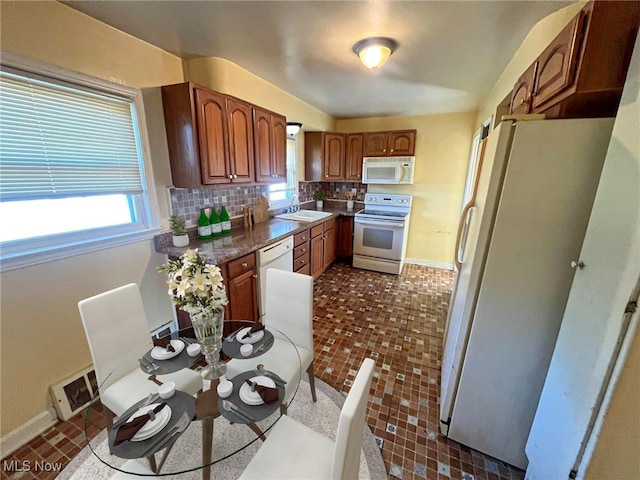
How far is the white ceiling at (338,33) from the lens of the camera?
4.80ft

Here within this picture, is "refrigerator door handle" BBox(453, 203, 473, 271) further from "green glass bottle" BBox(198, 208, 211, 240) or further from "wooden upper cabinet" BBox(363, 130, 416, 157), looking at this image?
"wooden upper cabinet" BBox(363, 130, 416, 157)

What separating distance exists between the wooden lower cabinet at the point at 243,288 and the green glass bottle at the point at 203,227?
1.72 ft

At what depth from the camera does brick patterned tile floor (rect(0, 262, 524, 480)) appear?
1405mm

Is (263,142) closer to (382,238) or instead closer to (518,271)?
(382,238)

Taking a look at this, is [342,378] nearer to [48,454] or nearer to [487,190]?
[487,190]

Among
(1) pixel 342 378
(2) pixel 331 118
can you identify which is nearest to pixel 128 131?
(1) pixel 342 378

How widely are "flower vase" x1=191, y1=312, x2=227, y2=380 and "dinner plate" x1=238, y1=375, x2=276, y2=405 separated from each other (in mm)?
253

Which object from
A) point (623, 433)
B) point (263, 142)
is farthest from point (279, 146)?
point (623, 433)

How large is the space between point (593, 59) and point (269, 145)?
2471 mm

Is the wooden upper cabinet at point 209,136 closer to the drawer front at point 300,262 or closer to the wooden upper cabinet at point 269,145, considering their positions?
the wooden upper cabinet at point 269,145

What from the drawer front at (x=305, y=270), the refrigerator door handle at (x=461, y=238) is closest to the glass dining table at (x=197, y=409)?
the refrigerator door handle at (x=461, y=238)

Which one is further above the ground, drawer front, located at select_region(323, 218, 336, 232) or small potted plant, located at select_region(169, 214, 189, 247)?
small potted plant, located at select_region(169, 214, 189, 247)

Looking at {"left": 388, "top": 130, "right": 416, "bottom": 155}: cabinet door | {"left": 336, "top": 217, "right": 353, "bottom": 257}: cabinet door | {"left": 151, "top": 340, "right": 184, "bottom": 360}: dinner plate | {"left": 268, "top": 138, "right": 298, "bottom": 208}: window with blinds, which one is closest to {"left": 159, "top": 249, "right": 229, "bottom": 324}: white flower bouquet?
{"left": 151, "top": 340, "right": 184, "bottom": 360}: dinner plate

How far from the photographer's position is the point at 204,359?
136cm
